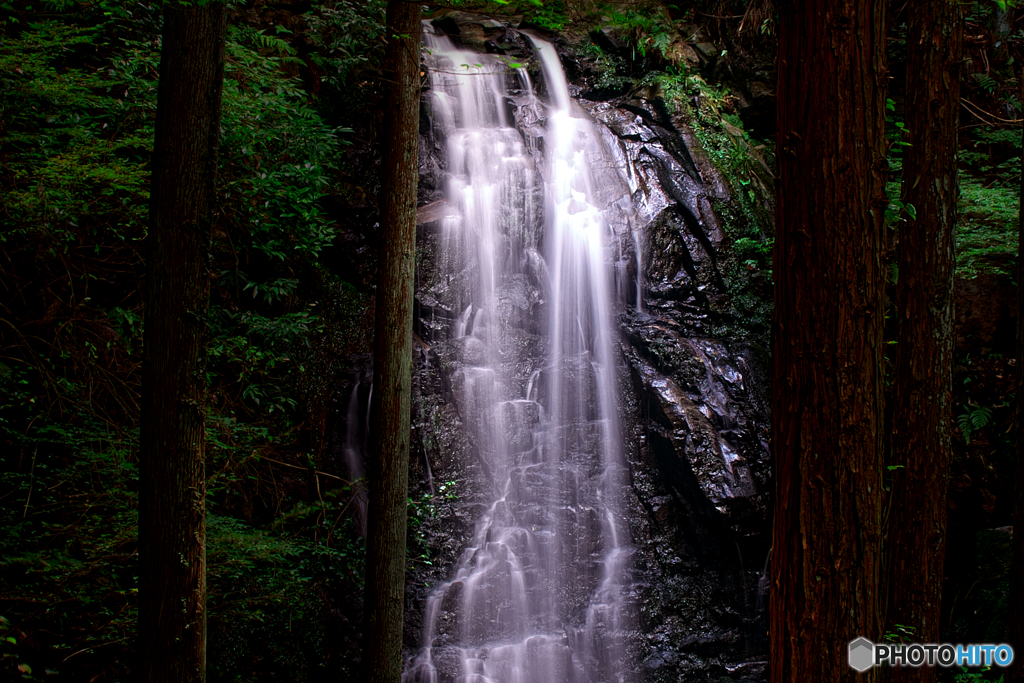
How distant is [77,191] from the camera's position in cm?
557

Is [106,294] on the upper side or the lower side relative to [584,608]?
upper

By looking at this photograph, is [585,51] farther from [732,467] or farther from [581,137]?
[732,467]

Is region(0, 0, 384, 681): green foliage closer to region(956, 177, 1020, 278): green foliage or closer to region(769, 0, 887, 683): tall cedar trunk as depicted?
region(769, 0, 887, 683): tall cedar trunk

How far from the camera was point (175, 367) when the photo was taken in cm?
335

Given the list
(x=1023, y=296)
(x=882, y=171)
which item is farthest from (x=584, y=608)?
(x=882, y=171)

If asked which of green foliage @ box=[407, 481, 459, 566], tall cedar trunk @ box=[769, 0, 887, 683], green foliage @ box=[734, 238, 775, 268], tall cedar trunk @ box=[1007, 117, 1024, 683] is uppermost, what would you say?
green foliage @ box=[734, 238, 775, 268]

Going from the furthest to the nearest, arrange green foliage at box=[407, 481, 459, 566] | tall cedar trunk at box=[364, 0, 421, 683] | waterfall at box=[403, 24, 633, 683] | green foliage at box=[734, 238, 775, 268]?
green foliage at box=[734, 238, 775, 268] < green foliage at box=[407, 481, 459, 566] < waterfall at box=[403, 24, 633, 683] < tall cedar trunk at box=[364, 0, 421, 683]

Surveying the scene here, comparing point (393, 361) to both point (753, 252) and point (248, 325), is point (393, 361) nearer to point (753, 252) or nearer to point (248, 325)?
point (248, 325)

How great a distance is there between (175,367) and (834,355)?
3.42m

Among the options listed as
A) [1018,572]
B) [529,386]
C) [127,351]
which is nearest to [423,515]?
[529,386]

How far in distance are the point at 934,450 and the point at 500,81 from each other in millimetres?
9054

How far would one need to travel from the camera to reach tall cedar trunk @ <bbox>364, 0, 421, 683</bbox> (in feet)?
15.1

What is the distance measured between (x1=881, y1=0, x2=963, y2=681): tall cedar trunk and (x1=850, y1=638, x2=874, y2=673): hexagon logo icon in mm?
2929

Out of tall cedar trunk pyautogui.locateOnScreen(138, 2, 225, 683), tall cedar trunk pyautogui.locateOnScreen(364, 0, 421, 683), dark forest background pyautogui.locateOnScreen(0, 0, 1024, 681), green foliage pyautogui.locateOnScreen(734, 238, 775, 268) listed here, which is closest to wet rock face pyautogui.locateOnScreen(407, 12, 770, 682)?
green foliage pyautogui.locateOnScreen(734, 238, 775, 268)
